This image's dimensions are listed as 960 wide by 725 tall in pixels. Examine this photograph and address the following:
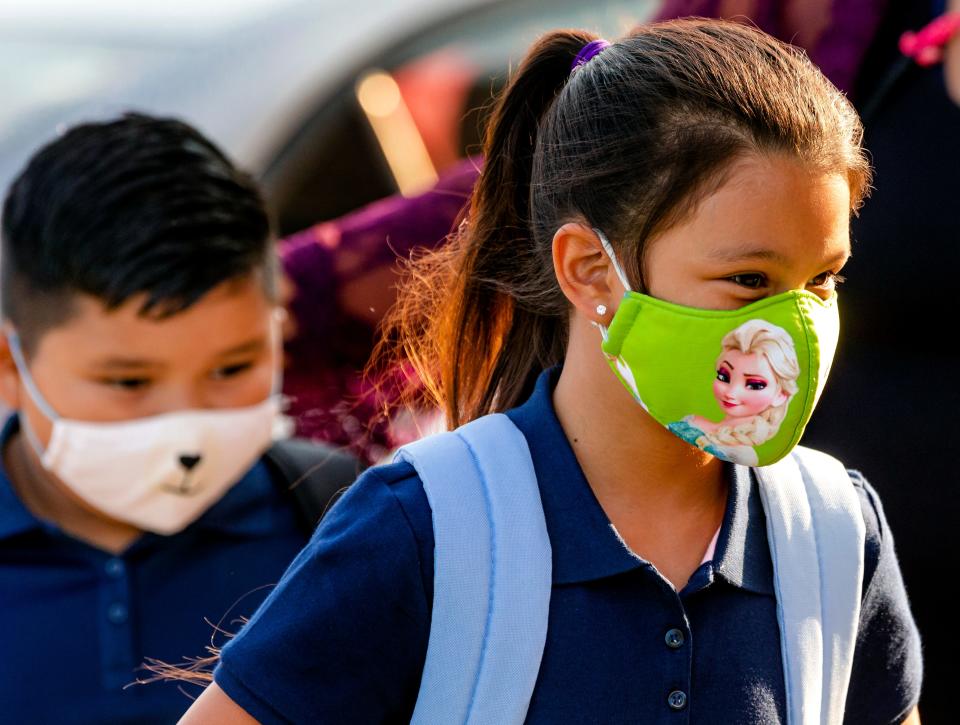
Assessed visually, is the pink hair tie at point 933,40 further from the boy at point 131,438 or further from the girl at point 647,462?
the boy at point 131,438

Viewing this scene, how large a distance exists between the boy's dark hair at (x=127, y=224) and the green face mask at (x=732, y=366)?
122 centimetres

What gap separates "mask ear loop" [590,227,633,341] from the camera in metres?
1.61

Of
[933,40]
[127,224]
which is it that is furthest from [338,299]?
[933,40]

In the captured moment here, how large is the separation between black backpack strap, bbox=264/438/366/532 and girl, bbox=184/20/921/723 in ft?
2.47

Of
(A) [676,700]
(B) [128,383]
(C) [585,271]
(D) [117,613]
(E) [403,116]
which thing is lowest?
(D) [117,613]

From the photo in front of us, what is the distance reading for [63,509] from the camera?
102 inches

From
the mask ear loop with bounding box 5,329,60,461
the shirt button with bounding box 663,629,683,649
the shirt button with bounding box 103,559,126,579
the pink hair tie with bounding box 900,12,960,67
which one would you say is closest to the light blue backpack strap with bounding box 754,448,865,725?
the shirt button with bounding box 663,629,683,649

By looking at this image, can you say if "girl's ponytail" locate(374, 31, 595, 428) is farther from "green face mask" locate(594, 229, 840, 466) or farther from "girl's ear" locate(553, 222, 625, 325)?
"green face mask" locate(594, 229, 840, 466)

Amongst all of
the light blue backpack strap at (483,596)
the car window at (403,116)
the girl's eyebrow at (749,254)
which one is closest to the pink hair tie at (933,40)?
the girl's eyebrow at (749,254)

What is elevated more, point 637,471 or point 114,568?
point 637,471

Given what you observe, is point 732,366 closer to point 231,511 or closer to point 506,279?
point 506,279

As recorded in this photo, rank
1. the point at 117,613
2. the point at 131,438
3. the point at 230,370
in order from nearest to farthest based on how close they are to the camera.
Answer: the point at 117,613, the point at 131,438, the point at 230,370

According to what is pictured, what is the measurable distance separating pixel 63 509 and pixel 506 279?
3.62 ft

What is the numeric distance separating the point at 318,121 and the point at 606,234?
2.54 m
